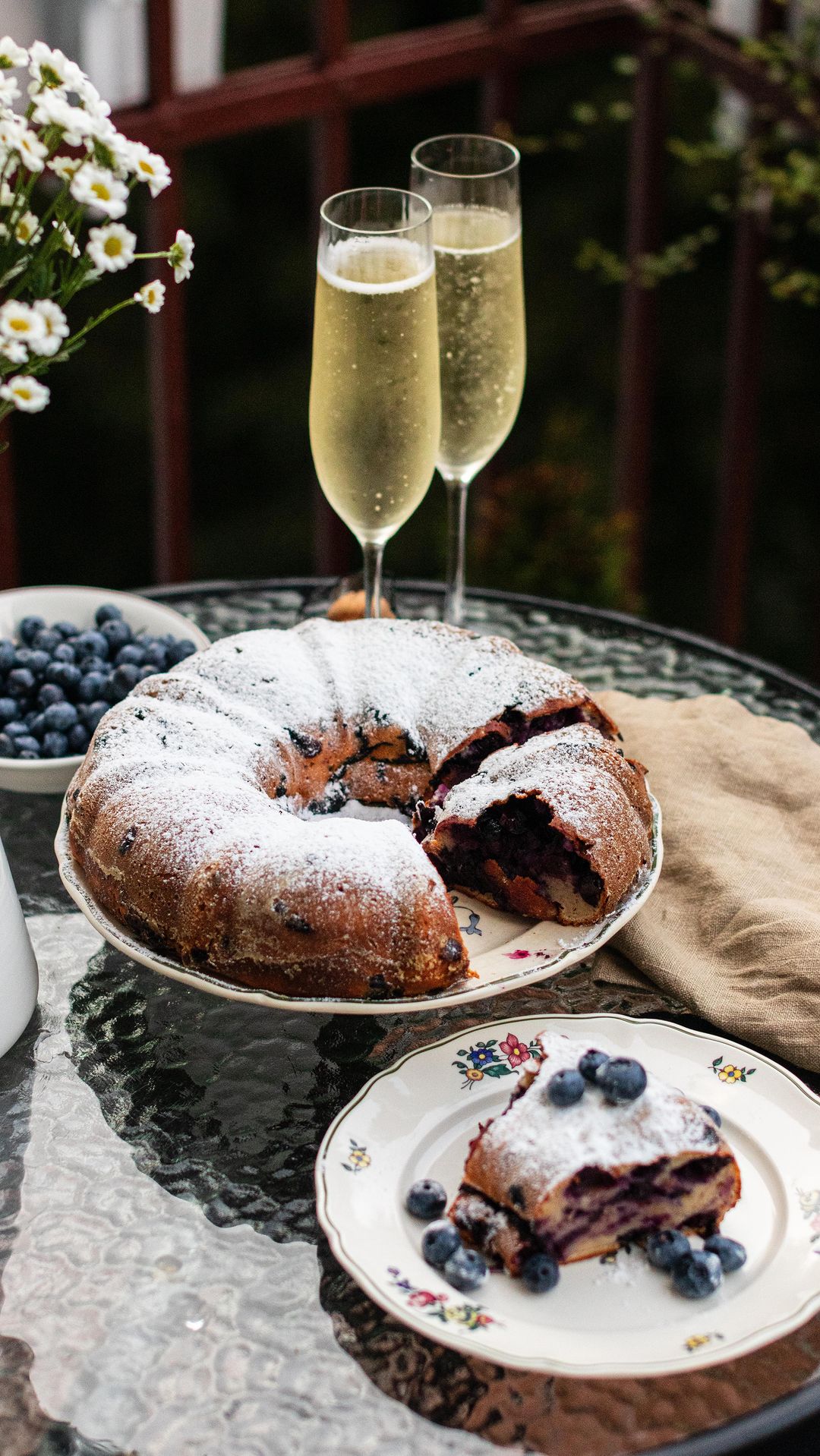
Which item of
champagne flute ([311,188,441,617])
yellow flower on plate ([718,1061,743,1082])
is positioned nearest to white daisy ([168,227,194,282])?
champagne flute ([311,188,441,617])

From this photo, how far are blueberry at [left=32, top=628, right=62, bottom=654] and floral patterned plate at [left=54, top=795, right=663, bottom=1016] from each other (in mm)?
376

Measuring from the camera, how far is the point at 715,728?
6.64ft

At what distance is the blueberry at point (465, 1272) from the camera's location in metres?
1.17

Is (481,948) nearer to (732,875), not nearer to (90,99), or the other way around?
(732,875)

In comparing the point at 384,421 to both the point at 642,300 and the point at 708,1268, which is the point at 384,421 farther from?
the point at 642,300

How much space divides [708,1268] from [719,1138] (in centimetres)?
10

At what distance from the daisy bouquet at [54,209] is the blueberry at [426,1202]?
0.70 metres

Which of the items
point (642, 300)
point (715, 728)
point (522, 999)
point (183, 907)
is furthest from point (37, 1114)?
point (642, 300)

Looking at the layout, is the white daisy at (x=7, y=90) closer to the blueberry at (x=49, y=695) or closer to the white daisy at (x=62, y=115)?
the white daisy at (x=62, y=115)

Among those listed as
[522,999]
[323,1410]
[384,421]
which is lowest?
[323,1410]

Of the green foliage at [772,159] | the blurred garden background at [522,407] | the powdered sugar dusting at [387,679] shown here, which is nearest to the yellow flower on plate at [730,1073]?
the powdered sugar dusting at [387,679]

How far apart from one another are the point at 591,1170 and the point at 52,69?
3.27ft

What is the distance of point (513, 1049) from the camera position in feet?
4.64

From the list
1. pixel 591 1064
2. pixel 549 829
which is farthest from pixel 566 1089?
pixel 549 829
